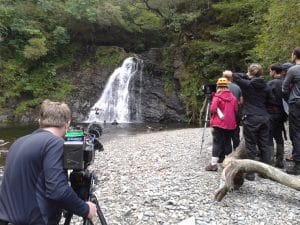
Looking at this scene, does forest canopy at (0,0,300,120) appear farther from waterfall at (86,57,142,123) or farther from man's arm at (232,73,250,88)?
man's arm at (232,73,250,88)

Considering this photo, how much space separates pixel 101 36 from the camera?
3238 cm

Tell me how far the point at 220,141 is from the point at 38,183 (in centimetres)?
544

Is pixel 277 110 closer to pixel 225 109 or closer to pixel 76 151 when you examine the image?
pixel 225 109

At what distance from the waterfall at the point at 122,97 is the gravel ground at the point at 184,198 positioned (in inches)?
663

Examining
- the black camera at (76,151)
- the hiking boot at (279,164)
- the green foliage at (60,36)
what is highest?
the green foliage at (60,36)

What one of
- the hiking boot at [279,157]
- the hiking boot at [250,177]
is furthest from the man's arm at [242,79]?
the hiking boot at [279,157]

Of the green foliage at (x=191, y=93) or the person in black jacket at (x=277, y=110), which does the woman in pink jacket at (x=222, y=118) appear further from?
the green foliage at (x=191, y=93)

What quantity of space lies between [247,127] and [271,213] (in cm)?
225

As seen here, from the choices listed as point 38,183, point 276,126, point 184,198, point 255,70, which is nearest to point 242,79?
point 255,70

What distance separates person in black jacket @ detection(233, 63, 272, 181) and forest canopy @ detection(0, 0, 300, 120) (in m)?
15.1

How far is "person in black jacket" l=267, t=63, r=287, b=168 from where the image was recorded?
833 centimetres

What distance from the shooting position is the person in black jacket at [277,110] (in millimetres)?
8328

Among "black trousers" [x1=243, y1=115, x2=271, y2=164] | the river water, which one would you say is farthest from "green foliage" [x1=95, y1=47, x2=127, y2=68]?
"black trousers" [x1=243, y1=115, x2=271, y2=164]

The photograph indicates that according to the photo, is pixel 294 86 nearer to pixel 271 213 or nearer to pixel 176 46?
pixel 271 213
